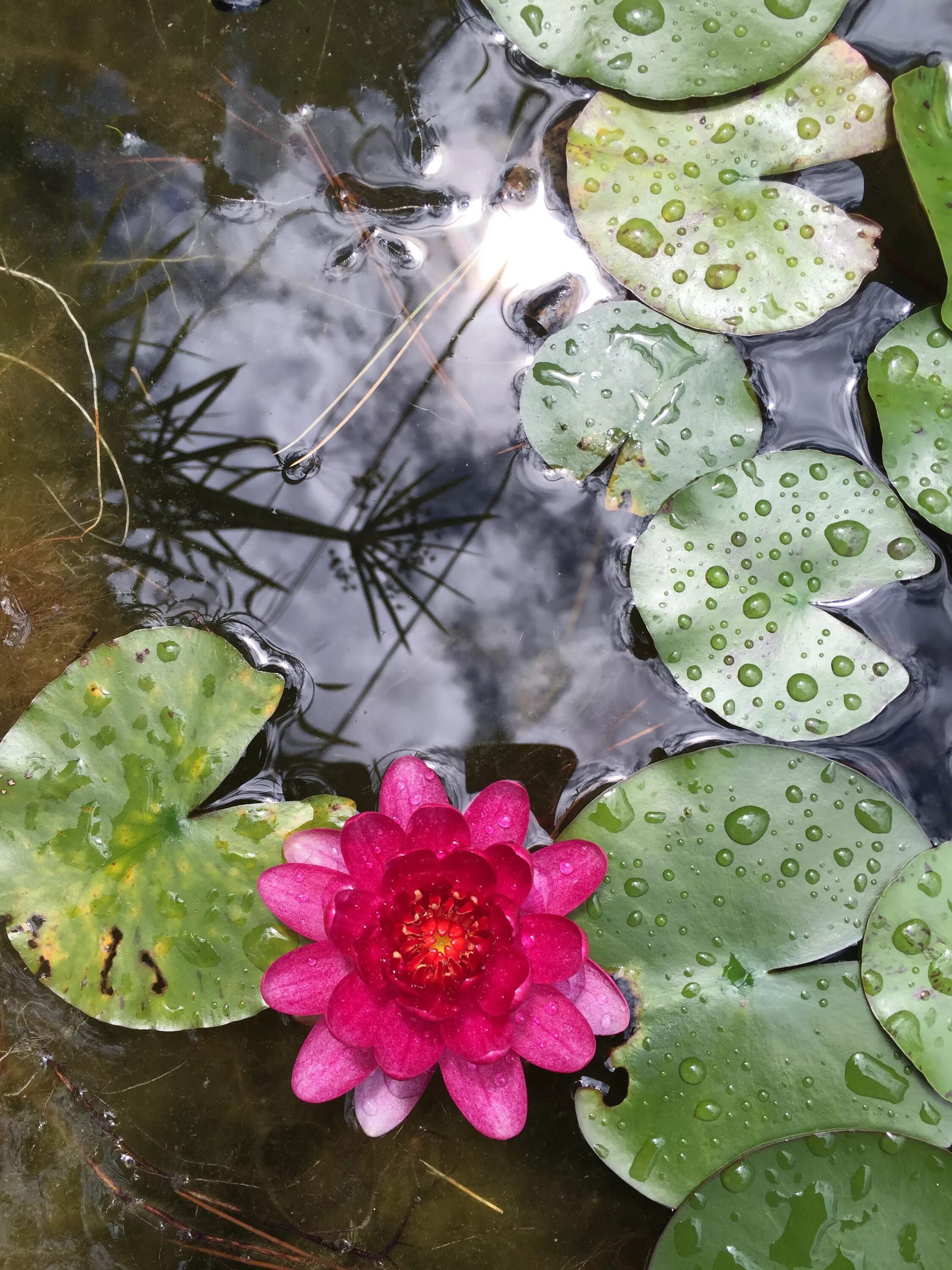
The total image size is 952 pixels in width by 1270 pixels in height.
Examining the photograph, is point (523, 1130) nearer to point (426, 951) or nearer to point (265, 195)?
point (426, 951)

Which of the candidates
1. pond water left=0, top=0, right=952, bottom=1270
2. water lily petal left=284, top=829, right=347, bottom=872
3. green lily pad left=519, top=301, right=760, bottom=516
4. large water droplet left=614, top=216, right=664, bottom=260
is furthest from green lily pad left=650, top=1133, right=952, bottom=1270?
large water droplet left=614, top=216, right=664, bottom=260

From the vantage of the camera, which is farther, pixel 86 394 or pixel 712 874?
pixel 86 394

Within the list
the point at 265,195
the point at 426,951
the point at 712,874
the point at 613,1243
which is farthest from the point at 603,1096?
the point at 265,195

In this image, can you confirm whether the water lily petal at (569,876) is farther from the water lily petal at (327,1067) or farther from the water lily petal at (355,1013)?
the water lily petal at (327,1067)

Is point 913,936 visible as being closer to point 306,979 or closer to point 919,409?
point 919,409

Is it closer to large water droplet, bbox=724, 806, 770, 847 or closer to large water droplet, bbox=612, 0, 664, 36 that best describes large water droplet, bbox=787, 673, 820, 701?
large water droplet, bbox=724, 806, 770, 847

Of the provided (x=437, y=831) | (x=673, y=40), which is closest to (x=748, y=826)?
(x=437, y=831)
